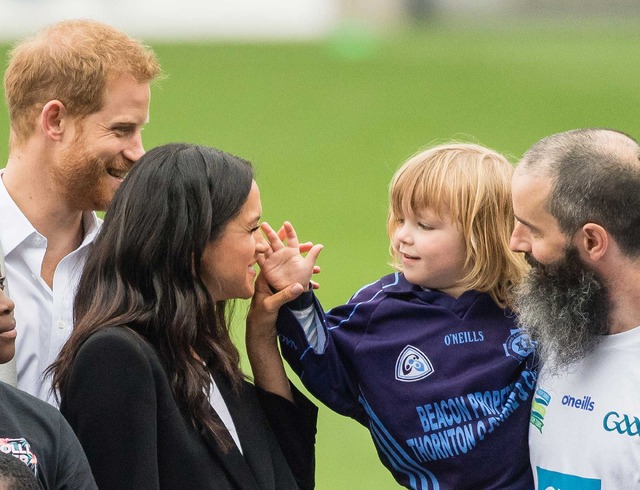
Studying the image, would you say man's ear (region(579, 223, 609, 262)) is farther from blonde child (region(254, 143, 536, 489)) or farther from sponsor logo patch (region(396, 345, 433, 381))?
sponsor logo patch (region(396, 345, 433, 381))

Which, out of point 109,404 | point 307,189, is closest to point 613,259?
point 109,404

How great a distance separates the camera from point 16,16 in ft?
136

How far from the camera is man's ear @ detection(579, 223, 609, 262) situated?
3496 millimetres

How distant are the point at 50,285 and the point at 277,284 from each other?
716 mm

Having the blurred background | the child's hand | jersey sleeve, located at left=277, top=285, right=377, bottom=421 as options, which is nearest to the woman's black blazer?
jersey sleeve, located at left=277, top=285, right=377, bottom=421

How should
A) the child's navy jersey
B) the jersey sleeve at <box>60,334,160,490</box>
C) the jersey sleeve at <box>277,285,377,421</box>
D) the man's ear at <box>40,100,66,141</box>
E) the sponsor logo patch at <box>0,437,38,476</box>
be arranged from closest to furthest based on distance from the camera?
the sponsor logo patch at <box>0,437,38,476</box>
the jersey sleeve at <box>60,334,160,490</box>
the child's navy jersey
the jersey sleeve at <box>277,285,377,421</box>
the man's ear at <box>40,100,66,141</box>

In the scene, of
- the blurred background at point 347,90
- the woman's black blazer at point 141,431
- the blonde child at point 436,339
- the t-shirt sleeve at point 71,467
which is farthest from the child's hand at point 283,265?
the blurred background at point 347,90

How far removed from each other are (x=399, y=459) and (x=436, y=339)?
37 centimetres

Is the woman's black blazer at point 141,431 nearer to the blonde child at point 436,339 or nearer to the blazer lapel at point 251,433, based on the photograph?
the blazer lapel at point 251,433

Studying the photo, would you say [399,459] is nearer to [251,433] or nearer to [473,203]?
[251,433]

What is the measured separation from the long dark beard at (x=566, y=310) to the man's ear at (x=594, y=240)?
0.12ft

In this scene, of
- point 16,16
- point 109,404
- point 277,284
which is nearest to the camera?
point 109,404

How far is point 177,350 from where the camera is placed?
3.43m

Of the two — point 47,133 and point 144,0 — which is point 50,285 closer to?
point 47,133
